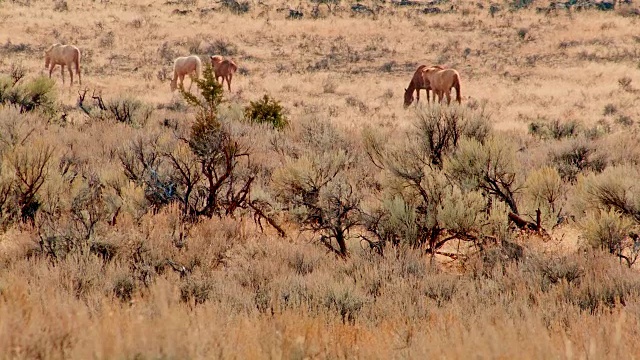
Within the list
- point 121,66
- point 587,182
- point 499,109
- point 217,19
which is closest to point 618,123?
point 499,109

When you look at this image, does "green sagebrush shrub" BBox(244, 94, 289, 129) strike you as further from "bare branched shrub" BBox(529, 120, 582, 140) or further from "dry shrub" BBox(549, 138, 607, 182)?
"dry shrub" BBox(549, 138, 607, 182)

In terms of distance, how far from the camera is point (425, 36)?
39938 millimetres

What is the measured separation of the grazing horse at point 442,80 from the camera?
2139cm

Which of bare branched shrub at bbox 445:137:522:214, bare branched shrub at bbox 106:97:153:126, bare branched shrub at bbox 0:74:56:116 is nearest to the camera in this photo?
bare branched shrub at bbox 445:137:522:214

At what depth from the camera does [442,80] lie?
21.8m

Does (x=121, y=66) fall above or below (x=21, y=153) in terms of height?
below

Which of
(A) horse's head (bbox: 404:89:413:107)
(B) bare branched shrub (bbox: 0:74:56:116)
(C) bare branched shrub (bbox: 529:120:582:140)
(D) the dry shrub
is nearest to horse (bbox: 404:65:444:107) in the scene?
(A) horse's head (bbox: 404:89:413:107)

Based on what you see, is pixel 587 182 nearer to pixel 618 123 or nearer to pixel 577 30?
pixel 618 123

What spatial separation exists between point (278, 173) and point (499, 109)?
576 inches

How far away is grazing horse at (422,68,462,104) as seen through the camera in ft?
70.2

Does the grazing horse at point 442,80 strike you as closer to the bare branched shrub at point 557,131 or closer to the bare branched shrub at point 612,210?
the bare branched shrub at point 557,131

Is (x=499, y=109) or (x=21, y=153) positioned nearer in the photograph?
(x=21, y=153)

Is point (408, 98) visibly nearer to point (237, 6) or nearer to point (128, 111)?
point (128, 111)

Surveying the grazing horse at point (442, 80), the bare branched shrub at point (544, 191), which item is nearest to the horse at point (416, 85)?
the grazing horse at point (442, 80)
